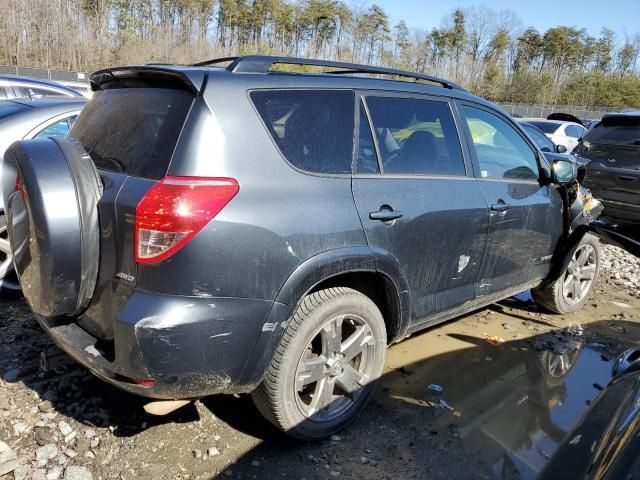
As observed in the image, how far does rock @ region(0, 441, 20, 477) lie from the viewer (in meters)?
2.42

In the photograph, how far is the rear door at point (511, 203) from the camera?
3568 millimetres

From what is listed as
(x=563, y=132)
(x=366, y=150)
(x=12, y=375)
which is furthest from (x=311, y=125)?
(x=563, y=132)

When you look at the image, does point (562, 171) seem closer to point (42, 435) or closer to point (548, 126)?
point (42, 435)

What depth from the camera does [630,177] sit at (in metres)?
7.34

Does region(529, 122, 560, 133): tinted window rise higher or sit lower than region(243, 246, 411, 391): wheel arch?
higher

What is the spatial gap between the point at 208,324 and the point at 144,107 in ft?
3.61

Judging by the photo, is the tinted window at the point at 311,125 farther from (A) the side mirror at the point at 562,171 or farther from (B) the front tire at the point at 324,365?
(A) the side mirror at the point at 562,171

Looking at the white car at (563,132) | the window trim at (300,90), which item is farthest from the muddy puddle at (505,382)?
the white car at (563,132)

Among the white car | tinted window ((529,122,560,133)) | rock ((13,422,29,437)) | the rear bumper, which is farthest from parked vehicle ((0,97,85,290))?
tinted window ((529,122,560,133))

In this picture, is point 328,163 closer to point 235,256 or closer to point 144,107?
point 235,256

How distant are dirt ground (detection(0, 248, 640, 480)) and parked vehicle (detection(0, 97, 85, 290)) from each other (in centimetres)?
32

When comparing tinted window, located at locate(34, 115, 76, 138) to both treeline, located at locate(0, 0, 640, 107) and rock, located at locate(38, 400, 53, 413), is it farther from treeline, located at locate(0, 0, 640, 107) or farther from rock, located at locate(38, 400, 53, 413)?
treeline, located at locate(0, 0, 640, 107)

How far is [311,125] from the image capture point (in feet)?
8.49

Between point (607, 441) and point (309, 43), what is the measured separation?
75.1 metres
